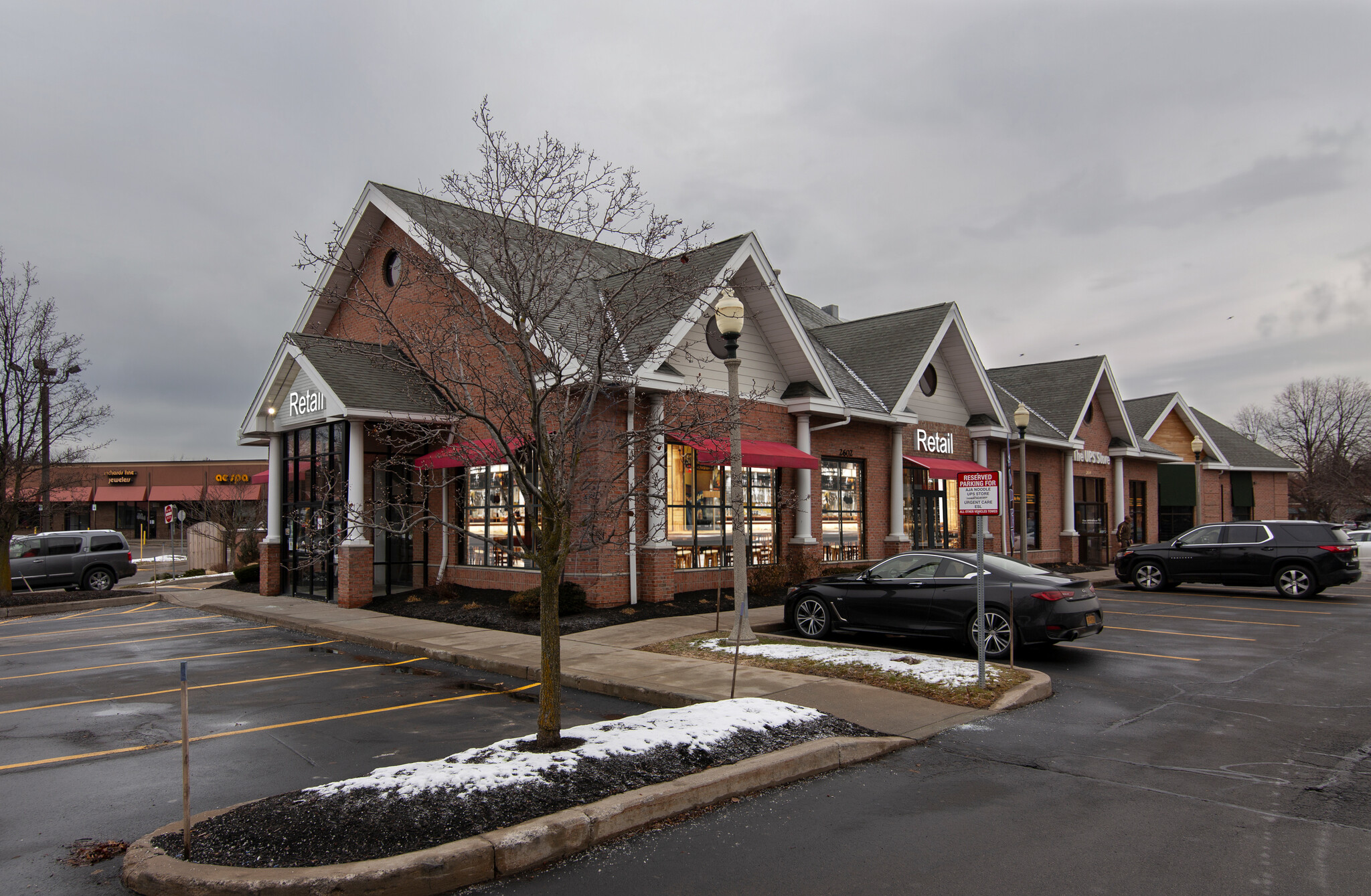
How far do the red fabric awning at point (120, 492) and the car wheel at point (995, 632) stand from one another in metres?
59.0

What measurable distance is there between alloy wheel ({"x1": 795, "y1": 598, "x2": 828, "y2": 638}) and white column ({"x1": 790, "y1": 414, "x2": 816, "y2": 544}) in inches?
232

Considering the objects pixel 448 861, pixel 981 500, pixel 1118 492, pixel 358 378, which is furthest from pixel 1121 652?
pixel 1118 492

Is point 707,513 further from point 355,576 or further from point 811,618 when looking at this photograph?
point 355,576

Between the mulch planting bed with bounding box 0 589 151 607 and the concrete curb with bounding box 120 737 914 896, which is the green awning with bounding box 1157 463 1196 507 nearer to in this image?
the concrete curb with bounding box 120 737 914 896

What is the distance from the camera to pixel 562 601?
14.6 meters

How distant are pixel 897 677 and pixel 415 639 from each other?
736 centimetres

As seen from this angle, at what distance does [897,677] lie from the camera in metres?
9.38

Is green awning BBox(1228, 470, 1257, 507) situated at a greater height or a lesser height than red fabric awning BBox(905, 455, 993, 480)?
lesser

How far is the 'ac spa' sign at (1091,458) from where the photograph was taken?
29.1 m

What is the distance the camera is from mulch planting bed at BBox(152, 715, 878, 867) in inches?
181

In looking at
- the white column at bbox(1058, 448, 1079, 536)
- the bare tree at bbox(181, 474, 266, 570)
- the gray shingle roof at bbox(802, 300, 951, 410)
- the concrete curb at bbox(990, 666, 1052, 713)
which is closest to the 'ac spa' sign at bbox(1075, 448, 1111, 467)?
the white column at bbox(1058, 448, 1079, 536)

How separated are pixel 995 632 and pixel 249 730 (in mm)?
8558

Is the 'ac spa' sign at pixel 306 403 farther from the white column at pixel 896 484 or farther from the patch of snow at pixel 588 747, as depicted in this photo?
the white column at pixel 896 484

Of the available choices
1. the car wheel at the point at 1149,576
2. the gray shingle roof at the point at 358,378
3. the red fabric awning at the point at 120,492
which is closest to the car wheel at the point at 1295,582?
the car wheel at the point at 1149,576
